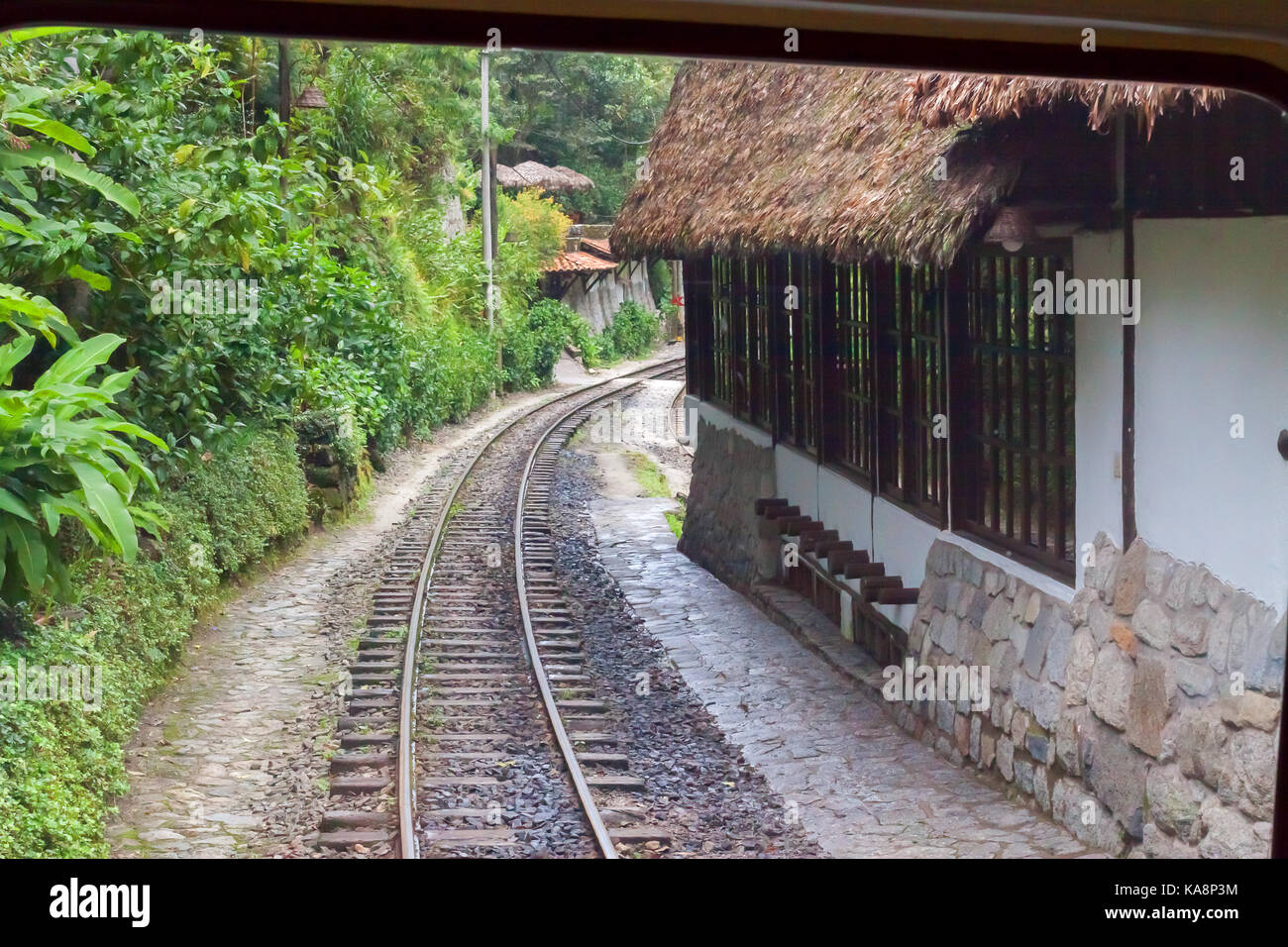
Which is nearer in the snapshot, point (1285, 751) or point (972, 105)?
point (1285, 751)

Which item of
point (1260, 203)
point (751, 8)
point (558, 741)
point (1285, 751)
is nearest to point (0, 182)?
point (558, 741)

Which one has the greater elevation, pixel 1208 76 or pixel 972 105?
pixel 972 105

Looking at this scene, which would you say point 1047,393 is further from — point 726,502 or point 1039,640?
point 726,502

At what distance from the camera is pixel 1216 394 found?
4488 millimetres

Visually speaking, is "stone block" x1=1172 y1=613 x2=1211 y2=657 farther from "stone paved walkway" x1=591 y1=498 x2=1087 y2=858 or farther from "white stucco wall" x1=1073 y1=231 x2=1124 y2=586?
"stone paved walkway" x1=591 y1=498 x2=1087 y2=858

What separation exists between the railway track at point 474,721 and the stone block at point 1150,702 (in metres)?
2.06

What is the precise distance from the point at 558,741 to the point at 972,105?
3.78 meters

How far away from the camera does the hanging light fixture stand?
211 inches

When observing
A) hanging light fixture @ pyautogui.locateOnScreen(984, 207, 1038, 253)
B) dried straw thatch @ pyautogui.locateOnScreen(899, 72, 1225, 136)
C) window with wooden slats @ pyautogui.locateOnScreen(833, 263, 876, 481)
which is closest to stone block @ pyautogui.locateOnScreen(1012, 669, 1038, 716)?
hanging light fixture @ pyautogui.locateOnScreen(984, 207, 1038, 253)

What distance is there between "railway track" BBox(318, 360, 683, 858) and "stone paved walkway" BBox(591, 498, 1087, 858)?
2.63 feet

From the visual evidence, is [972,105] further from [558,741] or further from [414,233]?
[414,233]

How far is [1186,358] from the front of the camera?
15.4 ft

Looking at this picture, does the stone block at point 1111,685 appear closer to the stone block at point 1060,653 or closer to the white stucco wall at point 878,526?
the stone block at point 1060,653

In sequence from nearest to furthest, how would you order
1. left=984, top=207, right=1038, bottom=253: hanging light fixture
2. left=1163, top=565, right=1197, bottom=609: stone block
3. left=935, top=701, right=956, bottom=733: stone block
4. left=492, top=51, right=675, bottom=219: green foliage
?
left=1163, top=565, right=1197, bottom=609: stone block
left=984, top=207, right=1038, bottom=253: hanging light fixture
left=935, top=701, right=956, bottom=733: stone block
left=492, top=51, right=675, bottom=219: green foliage
